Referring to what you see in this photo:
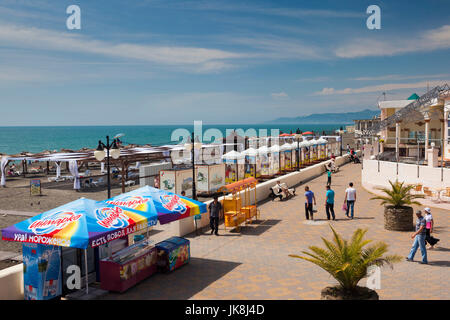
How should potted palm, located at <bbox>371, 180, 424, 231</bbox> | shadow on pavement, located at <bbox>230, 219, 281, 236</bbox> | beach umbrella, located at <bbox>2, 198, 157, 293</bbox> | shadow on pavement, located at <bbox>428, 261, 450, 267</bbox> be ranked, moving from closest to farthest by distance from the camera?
beach umbrella, located at <bbox>2, 198, 157, 293</bbox> → shadow on pavement, located at <bbox>428, 261, 450, 267</bbox> → potted palm, located at <bbox>371, 180, 424, 231</bbox> → shadow on pavement, located at <bbox>230, 219, 281, 236</bbox>

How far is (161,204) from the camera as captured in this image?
10.5 metres

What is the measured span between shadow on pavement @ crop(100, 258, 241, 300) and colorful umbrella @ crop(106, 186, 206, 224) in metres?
1.33

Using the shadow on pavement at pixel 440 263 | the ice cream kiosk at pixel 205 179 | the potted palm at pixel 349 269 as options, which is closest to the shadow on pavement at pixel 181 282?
the potted palm at pixel 349 269

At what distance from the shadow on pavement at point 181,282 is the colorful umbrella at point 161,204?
1.33 metres

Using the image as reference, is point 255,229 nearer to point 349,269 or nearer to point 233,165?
point 349,269

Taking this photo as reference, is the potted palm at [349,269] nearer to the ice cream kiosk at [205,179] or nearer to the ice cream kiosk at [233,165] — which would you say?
the ice cream kiosk at [205,179]

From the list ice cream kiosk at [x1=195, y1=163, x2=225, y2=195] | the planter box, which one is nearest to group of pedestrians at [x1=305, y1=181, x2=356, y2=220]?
the planter box

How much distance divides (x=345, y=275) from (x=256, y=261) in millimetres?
4203

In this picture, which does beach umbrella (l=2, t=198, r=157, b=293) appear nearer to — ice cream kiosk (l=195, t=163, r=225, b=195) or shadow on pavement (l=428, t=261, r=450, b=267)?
shadow on pavement (l=428, t=261, r=450, b=267)

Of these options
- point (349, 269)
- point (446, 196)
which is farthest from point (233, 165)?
point (349, 269)

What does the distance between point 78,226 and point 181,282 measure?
2.75m

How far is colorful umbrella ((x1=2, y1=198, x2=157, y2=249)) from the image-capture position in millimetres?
7957
